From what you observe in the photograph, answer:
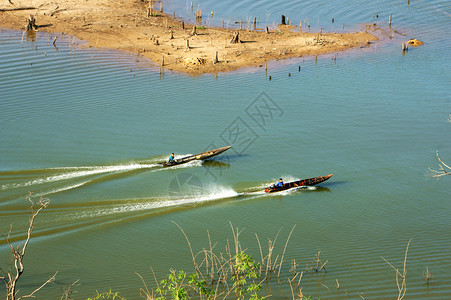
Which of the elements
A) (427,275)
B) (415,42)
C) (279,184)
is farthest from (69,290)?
(415,42)

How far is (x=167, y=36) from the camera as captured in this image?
43.4 m

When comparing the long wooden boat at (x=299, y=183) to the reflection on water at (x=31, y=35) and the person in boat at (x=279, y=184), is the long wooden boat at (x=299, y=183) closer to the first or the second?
the person in boat at (x=279, y=184)

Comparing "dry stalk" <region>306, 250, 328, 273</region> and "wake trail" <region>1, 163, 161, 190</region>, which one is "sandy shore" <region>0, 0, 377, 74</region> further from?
"dry stalk" <region>306, 250, 328, 273</region>

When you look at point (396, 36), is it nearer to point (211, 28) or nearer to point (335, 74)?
point (335, 74)

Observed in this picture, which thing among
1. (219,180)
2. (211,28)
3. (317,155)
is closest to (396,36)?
(211,28)

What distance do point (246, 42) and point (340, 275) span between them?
93.4 ft

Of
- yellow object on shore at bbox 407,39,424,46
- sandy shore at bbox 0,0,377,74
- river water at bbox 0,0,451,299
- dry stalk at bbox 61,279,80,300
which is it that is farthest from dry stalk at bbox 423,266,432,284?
yellow object on shore at bbox 407,39,424,46

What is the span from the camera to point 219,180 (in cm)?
2511

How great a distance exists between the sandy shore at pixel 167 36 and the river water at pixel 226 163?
1.77 meters

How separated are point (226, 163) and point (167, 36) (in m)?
20.4

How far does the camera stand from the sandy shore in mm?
39906

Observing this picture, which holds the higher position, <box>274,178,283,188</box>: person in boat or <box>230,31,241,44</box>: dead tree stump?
<box>230,31,241,44</box>: dead tree stump

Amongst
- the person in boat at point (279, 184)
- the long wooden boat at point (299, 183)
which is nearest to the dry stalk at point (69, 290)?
the long wooden boat at point (299, 183)

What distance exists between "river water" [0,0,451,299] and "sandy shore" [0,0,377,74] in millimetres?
1773
